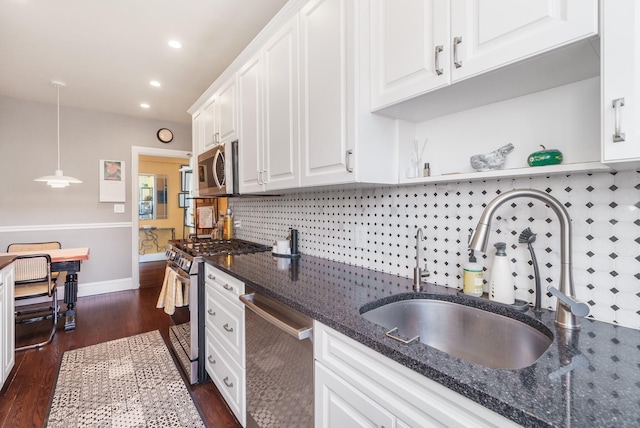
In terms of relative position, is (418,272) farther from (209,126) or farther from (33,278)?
(33,278)

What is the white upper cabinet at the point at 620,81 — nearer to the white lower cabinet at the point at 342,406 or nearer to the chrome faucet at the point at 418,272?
the chrome faucet at the point at 418,272

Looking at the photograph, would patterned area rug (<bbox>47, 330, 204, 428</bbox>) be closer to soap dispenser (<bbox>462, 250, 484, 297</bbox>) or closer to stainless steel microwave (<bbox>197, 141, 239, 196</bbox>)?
stainless steel microwave (<bbox>197, 141, 239, 196</bbox>)

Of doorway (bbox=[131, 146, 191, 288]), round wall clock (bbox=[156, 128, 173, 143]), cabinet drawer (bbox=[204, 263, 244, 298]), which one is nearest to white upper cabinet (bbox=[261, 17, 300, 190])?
cabinet drawer (bbox=[204, 263, 244, 298])

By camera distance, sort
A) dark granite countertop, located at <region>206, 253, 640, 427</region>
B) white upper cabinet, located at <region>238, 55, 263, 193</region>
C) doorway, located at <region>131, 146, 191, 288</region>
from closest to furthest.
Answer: dark granite countertop, located at <region>206, 253, 640, 427</region>, white upper cabinet, located at <region>238, 55, 263, 193</region>, doorway, located at <region>131, 146, 191, 288</region>

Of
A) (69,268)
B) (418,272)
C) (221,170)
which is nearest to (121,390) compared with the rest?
(69,268)

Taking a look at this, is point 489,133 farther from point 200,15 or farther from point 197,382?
point 197,382

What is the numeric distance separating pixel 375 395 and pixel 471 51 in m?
1.08

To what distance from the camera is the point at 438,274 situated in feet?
4.49

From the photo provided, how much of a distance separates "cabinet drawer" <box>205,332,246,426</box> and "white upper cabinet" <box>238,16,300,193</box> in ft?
3.44

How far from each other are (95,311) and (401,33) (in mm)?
4262

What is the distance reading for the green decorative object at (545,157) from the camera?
100 cm

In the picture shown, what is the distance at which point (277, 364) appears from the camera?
132 cm

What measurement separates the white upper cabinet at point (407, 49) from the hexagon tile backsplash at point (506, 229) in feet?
1.51

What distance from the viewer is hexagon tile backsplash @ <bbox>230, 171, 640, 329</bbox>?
0.91 metres
